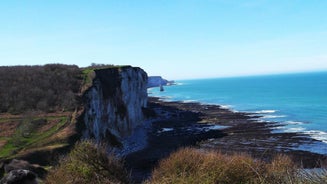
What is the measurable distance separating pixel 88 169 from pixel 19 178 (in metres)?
3.49

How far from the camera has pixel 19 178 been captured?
832 inches

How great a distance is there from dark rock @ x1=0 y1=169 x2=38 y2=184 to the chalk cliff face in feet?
95.1

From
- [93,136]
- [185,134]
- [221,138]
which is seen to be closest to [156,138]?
[185,134]

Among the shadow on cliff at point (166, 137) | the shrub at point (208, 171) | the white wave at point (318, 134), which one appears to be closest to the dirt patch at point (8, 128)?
the shadow on cliff at point (166, 137)

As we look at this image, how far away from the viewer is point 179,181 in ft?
62.2

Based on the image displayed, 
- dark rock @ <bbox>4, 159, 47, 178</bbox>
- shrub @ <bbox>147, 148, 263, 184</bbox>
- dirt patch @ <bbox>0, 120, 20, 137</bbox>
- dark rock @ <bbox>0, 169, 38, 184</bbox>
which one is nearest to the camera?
shrub @ <bbox>147, 148, 263, 184</bbox>

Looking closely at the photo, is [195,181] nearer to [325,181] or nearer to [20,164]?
[325,181]

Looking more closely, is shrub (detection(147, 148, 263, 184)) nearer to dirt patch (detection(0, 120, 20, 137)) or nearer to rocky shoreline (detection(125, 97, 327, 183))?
rocky shoreline (detection(125, 97, 327, 183))

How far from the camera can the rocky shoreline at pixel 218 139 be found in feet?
168

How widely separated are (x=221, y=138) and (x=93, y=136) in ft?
73.8

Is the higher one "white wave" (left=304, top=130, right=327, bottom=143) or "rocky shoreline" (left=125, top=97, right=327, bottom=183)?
"white wave" (left=304, top=130, right=327, bottom=143)

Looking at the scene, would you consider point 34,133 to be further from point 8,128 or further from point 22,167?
point 22,167

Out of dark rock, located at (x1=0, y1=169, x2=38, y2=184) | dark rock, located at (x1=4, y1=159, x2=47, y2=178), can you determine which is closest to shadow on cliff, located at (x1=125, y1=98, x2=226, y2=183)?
dark rock, located at (x1=4, y1=159, x2=47, y2=178)

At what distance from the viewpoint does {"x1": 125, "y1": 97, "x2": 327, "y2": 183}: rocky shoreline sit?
51250mm
